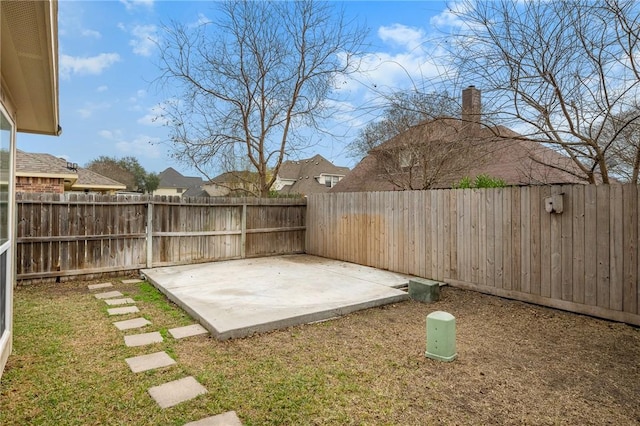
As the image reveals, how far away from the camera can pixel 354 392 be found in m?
2.57

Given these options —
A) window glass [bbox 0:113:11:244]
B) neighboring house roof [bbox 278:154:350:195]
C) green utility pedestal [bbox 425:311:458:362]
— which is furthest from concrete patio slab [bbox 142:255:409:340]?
neighboring house roof [bbox 278:154:350:195]

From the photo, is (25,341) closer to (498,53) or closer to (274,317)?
(274,317)

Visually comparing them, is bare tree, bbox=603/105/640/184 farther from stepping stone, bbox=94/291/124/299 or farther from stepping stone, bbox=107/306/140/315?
stepping stone, bbox=94/291/124/299

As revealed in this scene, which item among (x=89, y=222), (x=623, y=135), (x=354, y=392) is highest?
(x=623, y=135)

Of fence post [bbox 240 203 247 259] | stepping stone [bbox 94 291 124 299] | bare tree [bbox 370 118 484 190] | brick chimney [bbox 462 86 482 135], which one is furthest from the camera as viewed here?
bare tree [bbox 370 118 484 190]

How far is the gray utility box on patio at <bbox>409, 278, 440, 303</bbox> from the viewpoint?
200 inches

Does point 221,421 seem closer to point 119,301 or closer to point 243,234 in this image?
point 119,301

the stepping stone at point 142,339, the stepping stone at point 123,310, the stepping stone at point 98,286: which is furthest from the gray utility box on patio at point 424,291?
the stepping stone at point 98,286

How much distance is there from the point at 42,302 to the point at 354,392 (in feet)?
15.4

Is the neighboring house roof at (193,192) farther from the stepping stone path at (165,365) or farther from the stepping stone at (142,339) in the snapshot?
the stepping stone at (142,339)

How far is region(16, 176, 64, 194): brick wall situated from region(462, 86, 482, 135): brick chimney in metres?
11.6

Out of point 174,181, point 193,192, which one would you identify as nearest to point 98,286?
point 193,192

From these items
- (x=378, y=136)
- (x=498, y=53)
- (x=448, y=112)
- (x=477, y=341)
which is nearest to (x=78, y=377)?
(x=477, y=341)

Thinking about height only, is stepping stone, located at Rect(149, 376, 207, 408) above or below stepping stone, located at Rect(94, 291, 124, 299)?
below
